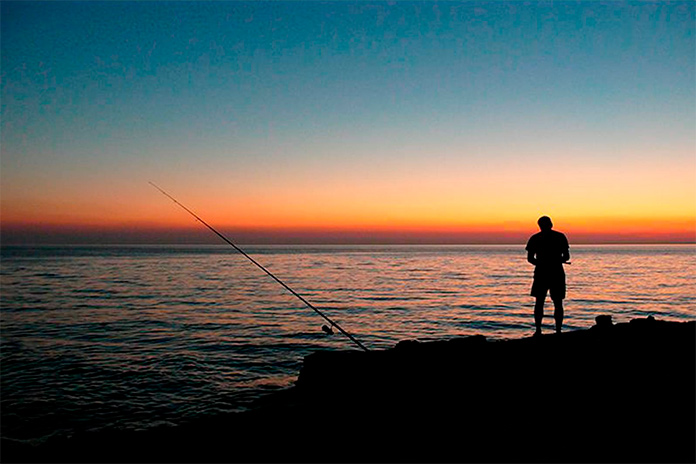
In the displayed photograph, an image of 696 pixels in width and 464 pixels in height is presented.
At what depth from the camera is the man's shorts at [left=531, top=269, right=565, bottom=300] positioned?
834cm

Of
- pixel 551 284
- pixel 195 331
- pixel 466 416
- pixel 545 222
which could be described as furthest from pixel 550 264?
pixel 195 331

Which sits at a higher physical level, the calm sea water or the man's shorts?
the man's shorts

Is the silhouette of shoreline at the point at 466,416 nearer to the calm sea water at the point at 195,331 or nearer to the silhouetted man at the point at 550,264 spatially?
the silhouetted man at the point at 550,264

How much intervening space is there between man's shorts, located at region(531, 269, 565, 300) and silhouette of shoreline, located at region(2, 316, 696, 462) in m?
1.23

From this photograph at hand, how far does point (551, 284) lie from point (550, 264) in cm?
38

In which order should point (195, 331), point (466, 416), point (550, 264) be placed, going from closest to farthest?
1. point (466, 416)
2. point (550, 264)
3. point (195, 331)

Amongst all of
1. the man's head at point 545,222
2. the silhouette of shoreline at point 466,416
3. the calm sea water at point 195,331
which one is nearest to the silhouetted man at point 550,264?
the man's head at point 545,222

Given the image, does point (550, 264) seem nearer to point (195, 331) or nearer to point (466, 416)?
point (466, 416)

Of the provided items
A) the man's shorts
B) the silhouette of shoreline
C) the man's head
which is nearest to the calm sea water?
the silhouette of shoreline

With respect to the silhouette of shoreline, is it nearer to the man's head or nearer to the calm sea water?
the calm sea water

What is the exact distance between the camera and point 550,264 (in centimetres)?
838

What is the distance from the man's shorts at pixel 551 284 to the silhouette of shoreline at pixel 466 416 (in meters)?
1.23

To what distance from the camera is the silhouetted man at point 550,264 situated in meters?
8.34

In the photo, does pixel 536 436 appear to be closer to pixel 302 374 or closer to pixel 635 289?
pixel 302 374
